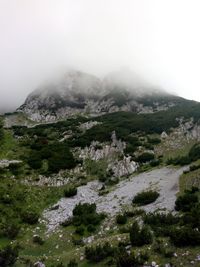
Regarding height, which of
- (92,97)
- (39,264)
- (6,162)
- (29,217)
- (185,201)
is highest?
(92,97)

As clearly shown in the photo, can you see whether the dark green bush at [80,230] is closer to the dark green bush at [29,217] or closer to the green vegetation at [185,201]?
the dark green bush at [29,217]

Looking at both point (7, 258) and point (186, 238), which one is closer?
point (186, 238)

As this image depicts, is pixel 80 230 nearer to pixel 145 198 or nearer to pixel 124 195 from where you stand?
pixel 145 198

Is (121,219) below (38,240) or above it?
above

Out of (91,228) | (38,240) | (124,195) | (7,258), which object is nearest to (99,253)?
(7,258)

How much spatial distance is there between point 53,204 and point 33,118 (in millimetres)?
70359

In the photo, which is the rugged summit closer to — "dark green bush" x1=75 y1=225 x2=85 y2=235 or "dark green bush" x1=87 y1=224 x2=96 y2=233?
"dark green bush" x1=87 y1=224 x2=96 y2=233

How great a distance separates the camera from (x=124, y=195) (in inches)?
1499

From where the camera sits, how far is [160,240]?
68.4 ft

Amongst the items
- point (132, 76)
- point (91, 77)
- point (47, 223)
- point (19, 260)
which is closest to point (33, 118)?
point (91, 77)

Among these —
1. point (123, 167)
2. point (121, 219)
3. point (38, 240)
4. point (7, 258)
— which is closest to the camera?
point (7, 258)

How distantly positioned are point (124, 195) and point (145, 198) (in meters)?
3.75

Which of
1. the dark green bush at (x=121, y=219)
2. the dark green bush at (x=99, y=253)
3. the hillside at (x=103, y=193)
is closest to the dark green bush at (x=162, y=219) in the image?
the hillside at (x=103, y=193)

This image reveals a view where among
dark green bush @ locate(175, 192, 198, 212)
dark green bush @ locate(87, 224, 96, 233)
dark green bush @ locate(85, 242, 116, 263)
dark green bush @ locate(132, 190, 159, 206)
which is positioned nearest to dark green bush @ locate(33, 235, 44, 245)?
dark green bush @ locate(87, 224, 96, 233)
